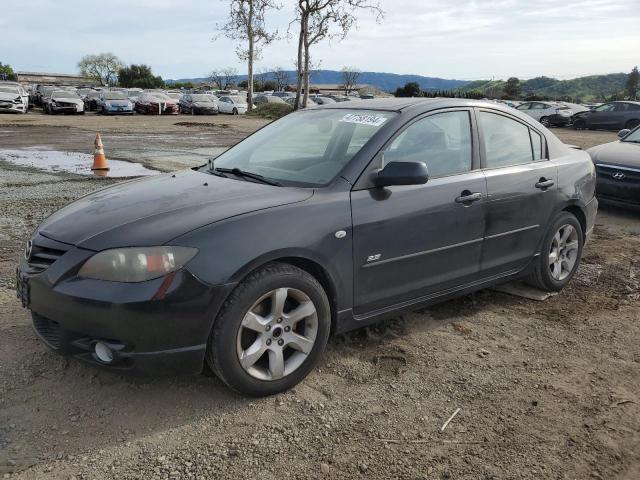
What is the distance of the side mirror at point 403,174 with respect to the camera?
130 inches

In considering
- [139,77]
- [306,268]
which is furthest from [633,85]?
[306,268]

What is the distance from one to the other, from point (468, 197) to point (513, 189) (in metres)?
0.54

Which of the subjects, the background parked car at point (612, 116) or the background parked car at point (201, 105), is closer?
the background parked car at point (612, 116)

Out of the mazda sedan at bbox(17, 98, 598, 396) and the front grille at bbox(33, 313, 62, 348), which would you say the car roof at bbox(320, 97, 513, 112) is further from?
the front grille at bbox(33, 313, 62, 348)

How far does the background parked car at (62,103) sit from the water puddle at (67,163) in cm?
2071

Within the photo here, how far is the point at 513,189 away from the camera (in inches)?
165

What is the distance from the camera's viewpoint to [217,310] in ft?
9.20

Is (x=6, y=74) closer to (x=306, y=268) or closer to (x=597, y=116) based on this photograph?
(x=597, y=116)

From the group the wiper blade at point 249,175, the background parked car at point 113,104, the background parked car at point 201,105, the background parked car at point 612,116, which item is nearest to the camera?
the wiper blade at point 249,175

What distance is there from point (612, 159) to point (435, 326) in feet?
17.7

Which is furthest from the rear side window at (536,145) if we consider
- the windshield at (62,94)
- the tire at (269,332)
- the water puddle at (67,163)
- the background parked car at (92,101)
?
the background parked car at (92,101)

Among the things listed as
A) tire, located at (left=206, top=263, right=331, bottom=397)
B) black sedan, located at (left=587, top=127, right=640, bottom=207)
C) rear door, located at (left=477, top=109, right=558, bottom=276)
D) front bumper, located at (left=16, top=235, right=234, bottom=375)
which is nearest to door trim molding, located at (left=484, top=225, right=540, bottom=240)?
rear door, located at (left=477, top=109, right=558, bottom=276)

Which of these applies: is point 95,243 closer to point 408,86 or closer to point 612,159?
point 612,159

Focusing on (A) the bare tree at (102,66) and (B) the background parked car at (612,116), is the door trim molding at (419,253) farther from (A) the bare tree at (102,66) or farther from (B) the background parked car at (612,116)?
(A) the bare tree at (102,66)
